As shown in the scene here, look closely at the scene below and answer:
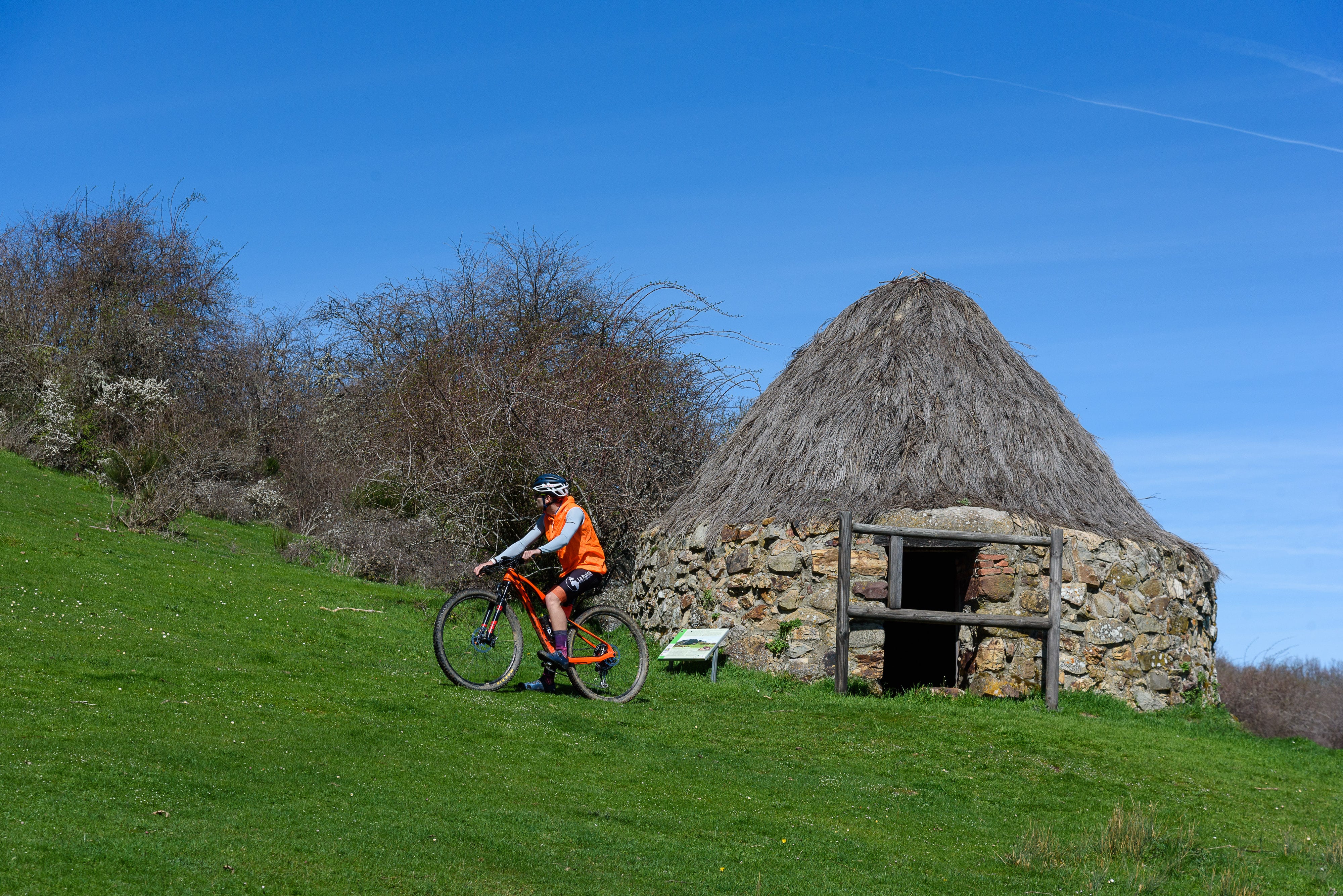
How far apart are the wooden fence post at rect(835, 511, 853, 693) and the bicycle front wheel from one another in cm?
380

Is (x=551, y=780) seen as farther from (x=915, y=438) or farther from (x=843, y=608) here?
(x=915, y=438)

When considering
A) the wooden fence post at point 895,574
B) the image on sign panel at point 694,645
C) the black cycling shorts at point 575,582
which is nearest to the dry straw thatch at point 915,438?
the wooden fence post at point 895,574

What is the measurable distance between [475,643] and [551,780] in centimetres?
258

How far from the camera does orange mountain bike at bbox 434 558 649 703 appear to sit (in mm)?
10000

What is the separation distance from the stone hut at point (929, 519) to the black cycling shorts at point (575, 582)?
3.97 metres

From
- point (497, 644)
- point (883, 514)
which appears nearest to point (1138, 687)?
point (883, 514)

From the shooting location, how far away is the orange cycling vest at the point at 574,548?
10.1 m

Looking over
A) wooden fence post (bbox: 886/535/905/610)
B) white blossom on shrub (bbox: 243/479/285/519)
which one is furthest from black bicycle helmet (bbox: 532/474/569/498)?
white blossom on shrub (bbox: 243/479/285/519)

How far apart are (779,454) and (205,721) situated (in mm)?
8526

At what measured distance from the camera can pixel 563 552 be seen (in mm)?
10227

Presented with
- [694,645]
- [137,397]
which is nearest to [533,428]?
[694,645]

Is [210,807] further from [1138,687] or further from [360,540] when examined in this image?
[360,540]

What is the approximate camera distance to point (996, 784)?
9.35 meters

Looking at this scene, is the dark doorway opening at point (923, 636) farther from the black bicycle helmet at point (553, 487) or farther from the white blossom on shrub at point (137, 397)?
the white blossom on shrub at point (137, 397)
